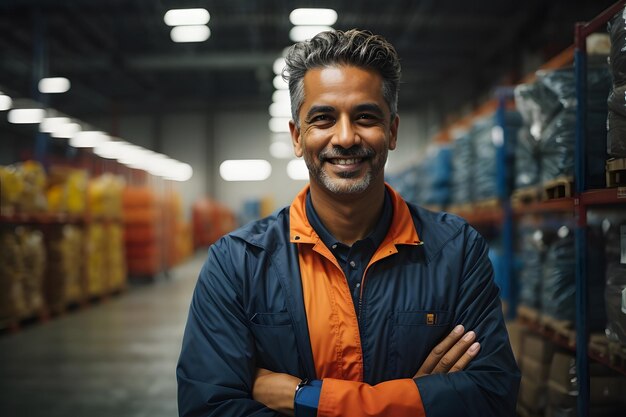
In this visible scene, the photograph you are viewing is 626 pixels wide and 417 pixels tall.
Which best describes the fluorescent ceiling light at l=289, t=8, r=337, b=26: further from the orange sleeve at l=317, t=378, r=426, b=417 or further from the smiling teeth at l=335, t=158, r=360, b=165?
the orange sleeve at l=317, t=378, r=426, b=417

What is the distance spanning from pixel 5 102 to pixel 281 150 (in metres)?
19.0

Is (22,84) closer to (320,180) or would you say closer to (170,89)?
(170,89)

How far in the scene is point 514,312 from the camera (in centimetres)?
587

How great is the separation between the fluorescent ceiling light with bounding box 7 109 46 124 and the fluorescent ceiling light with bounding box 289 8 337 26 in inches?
179

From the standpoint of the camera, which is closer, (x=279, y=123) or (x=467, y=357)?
(x=467, y=357)

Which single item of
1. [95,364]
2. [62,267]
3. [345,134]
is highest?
[345,134]

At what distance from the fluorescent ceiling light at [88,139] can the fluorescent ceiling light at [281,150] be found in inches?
525

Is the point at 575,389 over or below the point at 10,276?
below

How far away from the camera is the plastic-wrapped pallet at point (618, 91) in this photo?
277cm

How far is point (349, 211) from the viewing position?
228cm

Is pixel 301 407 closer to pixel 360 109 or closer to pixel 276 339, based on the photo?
pixel 276 339

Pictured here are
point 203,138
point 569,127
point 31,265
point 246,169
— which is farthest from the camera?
point 246,169

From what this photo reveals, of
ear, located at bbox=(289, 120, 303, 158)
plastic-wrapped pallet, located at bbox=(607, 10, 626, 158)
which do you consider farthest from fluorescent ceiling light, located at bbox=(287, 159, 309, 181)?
ear, located at bbox=(289, 120, 303, 158)

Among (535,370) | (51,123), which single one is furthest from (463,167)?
(51,123)
